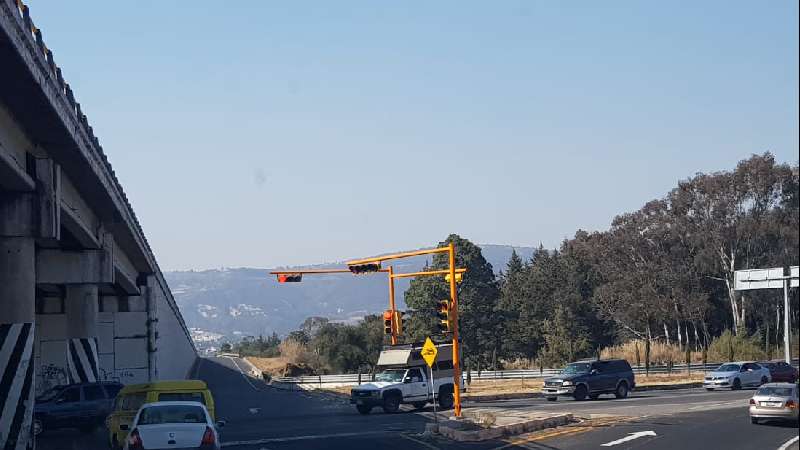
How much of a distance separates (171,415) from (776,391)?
1911 centimetres

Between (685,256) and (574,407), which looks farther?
(685,256)

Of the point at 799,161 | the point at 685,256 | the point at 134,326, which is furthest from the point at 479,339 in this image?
the point at 799,161

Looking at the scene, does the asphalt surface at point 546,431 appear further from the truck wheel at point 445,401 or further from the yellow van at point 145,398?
the yellow van at point 145,398

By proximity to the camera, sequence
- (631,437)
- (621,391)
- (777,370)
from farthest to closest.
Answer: (777,370), (621,391), (631,437)

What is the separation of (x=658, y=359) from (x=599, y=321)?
11.6 metres

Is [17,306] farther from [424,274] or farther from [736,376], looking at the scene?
[736,376]

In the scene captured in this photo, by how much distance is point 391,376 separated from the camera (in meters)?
43.1

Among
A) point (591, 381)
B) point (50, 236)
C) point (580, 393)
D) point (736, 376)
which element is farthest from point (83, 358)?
point (736, 376)

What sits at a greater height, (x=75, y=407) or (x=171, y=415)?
(x=171, y=415)

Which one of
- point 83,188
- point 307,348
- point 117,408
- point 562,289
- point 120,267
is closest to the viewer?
point 117,408

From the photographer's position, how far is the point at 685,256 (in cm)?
5628

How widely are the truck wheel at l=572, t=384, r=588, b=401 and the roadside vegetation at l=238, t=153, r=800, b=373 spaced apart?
729 centimetres

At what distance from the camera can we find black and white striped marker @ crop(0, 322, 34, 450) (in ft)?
81.7

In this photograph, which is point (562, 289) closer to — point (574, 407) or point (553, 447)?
point (574, 407)
